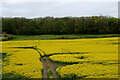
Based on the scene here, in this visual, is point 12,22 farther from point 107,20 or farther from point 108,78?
→ point 108,78

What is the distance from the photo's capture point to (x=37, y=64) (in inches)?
418

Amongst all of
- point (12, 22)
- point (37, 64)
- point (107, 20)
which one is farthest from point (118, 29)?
point (37, 64)

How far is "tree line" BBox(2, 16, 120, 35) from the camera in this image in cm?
4091

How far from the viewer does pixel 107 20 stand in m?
42.1

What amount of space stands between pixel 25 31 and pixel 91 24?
19.5 metres

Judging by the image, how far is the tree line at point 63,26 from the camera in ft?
134

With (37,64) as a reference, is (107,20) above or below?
above

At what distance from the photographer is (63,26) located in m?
41.8

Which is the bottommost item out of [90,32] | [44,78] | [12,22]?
[44,78]

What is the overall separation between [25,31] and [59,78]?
34.8 meters

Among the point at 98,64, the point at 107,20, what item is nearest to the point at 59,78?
the point at 98,64

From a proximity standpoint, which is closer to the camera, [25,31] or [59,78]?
[59,78]

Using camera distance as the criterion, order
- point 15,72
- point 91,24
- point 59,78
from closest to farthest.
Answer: point 59,78, point 15,72, point 91,24

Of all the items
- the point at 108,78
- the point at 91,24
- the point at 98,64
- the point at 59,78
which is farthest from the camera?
the point at 91,24
